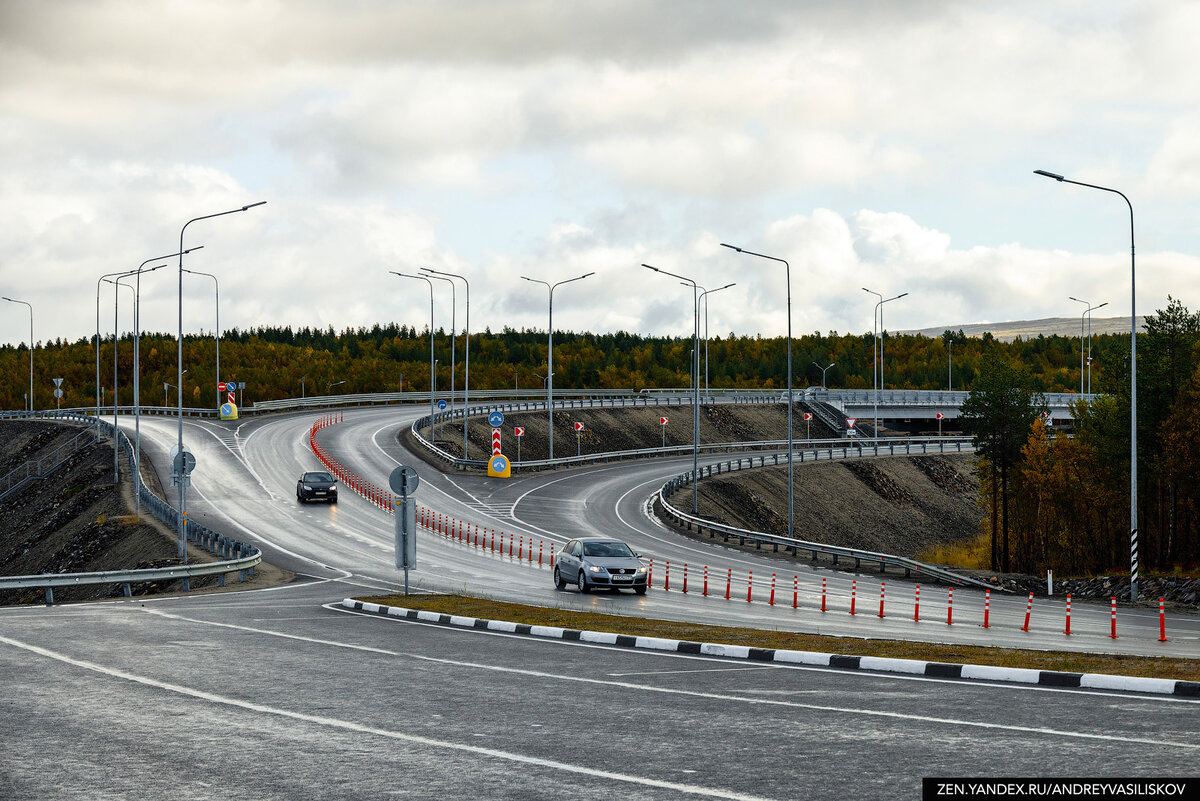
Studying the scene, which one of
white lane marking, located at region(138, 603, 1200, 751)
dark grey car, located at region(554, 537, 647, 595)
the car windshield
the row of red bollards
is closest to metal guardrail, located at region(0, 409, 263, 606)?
white lane marking, located at region(138, 603, 1200, 751)

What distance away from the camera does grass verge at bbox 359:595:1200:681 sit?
1478 cm

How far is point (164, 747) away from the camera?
33.2 feet

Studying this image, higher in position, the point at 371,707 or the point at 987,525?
the point at 371,707

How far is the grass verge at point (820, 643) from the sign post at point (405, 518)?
0.93m

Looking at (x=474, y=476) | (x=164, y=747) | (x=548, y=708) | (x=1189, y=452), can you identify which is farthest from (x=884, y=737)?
(x=474, y=476)

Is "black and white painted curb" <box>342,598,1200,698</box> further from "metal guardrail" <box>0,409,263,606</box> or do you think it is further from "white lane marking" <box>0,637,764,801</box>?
"metal guardrail" <box>0,409,263,606</box>

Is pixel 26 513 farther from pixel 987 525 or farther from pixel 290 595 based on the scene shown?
pixel 987 525

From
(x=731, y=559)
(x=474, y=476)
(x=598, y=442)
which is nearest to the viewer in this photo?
(x=731, y=559)

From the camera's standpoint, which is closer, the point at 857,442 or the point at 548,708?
the point at 548,708

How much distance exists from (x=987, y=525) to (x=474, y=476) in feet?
128

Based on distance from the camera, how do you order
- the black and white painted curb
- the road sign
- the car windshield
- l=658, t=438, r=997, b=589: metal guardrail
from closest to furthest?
the black and white painted curb
the road sign
the car windshield
l=658, t=438, r=997, b=589: metal guardrail

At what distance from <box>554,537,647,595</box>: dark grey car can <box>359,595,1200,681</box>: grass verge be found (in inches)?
220

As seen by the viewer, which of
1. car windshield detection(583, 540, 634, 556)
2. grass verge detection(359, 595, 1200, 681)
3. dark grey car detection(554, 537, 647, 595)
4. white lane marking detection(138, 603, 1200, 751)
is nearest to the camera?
white lane marking detection(138, 603, 1200, 751)

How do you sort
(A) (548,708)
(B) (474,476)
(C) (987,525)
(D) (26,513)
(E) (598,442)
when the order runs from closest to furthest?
1. (A) (548,708)
2. (D) (26,513)
3. (B) (474,476)
4. (C) (987,525)
5. (E) (598,442)
